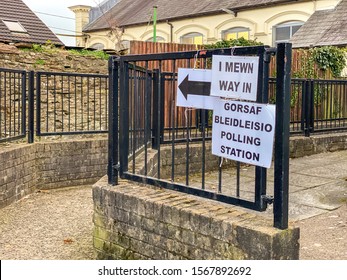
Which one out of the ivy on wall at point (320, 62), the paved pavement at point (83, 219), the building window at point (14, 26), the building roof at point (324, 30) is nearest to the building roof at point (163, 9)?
the building roof at point (324, 30)

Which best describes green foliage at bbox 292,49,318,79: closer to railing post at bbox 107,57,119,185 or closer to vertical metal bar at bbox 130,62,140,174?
vertical metal bar at bbox 130,62,140,174

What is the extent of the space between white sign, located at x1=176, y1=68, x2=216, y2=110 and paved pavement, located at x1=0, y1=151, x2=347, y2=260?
173cm

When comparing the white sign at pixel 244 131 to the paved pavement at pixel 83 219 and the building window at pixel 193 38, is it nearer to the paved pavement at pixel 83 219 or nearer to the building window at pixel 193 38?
the paved pavement at pixel 83 219

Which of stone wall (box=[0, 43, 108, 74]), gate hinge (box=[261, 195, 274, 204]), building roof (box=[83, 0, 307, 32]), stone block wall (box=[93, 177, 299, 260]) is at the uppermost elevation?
building roof (box=[83, 0, 307, 32])

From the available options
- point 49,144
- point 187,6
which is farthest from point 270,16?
point 49,144

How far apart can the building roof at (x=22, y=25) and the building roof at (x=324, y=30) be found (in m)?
10.3

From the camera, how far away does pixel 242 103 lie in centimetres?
317

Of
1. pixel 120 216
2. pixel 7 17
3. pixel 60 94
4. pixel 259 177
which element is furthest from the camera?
pixel 7 17

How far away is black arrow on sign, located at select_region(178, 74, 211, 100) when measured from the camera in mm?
3463

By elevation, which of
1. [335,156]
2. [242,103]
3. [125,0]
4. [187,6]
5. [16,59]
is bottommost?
[335,156]

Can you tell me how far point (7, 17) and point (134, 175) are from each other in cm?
1934

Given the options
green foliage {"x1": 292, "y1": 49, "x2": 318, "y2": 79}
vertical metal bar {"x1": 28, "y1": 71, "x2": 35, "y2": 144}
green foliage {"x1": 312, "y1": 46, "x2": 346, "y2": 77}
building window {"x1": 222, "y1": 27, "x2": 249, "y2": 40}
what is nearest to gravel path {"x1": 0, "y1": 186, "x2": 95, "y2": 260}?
vertical metal bar {"x1": 28, "y1": 71, "x2": 35, "y2": 144}

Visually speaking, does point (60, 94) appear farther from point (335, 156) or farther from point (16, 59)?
point (335, 156)

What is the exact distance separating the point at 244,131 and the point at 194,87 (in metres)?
0.61
